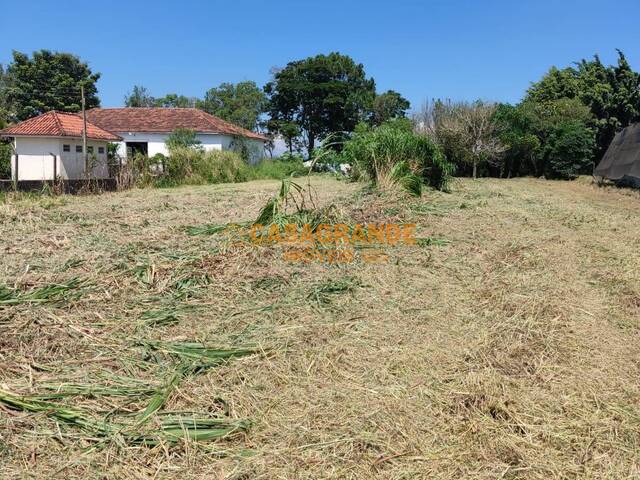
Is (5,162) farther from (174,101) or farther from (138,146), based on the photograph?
(174,101)

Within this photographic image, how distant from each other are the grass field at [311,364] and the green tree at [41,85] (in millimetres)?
29006

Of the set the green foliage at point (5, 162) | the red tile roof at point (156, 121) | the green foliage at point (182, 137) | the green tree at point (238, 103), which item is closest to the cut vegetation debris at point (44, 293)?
the green foliage at point (5, 162)

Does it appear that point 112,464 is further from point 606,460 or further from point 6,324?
point 606,460

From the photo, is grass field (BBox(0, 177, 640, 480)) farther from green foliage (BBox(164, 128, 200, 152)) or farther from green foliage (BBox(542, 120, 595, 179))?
green foliage (BBox(164, 128, 200, 152))

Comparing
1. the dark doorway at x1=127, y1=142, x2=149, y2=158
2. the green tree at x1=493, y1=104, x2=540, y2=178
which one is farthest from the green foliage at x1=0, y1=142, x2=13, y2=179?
the green tree at x1=493, y1=104, x2=540, y2=178

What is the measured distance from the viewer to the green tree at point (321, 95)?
30922 mm

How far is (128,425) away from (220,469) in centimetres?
44

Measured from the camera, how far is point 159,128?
22.7m

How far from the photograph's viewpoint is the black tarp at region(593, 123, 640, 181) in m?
12.5

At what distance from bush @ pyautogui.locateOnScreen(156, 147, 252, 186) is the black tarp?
1136 cm

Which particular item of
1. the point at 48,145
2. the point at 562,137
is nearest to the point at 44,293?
the point at 48,145

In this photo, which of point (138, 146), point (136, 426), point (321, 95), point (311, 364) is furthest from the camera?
point (321, 95)

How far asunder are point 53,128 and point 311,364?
18072mm

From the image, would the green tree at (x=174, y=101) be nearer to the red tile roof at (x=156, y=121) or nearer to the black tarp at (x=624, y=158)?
the red tile roof at (x=156, y=121)
